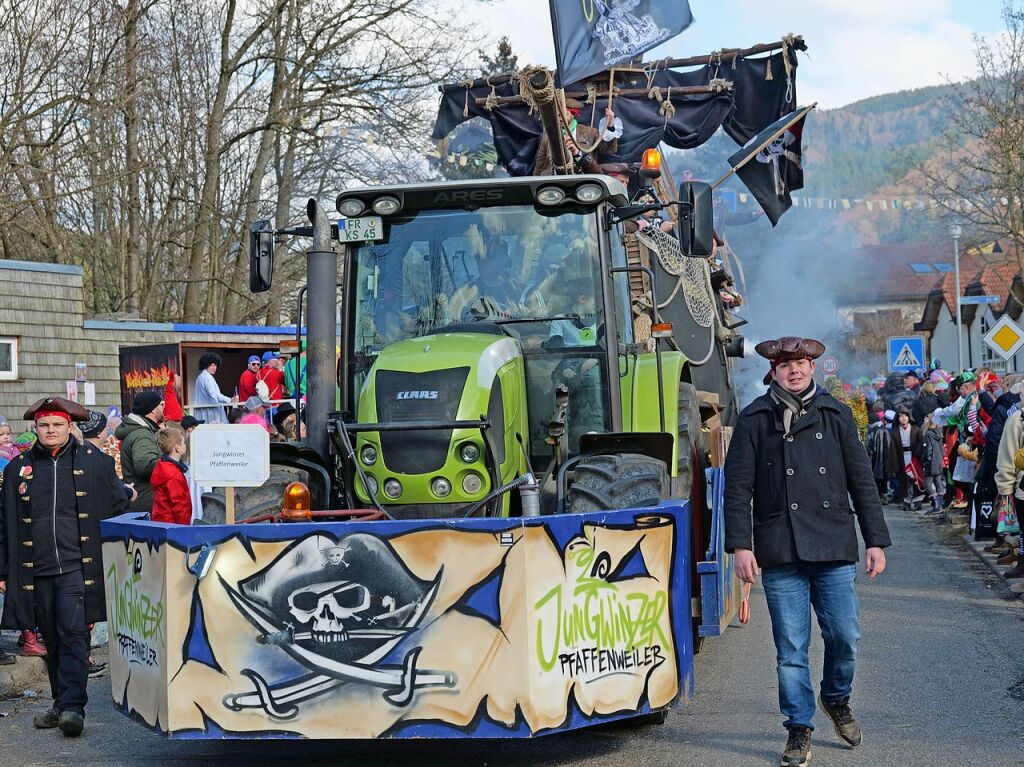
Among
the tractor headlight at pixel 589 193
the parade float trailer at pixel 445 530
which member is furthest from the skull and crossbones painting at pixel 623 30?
the tractor headlight at pixel 589 193

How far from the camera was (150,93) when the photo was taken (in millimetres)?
25219

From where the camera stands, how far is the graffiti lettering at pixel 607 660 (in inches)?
243

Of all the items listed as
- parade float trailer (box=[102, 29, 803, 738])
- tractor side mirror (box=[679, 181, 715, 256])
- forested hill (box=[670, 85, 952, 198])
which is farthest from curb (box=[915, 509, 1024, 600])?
forested hill (box=[670, 85, 952, 198])

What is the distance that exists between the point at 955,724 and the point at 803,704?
112 cm

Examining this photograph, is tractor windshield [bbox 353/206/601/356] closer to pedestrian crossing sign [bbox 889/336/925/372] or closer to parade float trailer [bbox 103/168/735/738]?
parade float trailer [bbox 103/168/735/738]

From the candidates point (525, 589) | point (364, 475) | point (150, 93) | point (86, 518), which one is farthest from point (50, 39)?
point (525, 589)

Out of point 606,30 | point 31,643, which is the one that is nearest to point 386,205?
point 31,643

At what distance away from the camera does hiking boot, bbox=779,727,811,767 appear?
6457 millimetres

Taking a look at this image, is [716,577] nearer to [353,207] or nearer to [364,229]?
[364,229]

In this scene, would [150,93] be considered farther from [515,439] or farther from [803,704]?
[803,704]

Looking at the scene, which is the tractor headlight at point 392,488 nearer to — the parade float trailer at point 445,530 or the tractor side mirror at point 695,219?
the parade float trailer at point 445,530

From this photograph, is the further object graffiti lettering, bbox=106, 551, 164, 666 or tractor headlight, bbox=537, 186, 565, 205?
tractor headlight, bbox=537, 186, 565, 205

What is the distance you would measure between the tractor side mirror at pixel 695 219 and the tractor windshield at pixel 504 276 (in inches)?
20.1

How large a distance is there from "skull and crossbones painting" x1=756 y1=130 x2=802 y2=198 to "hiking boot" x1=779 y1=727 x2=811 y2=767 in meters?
9.46
